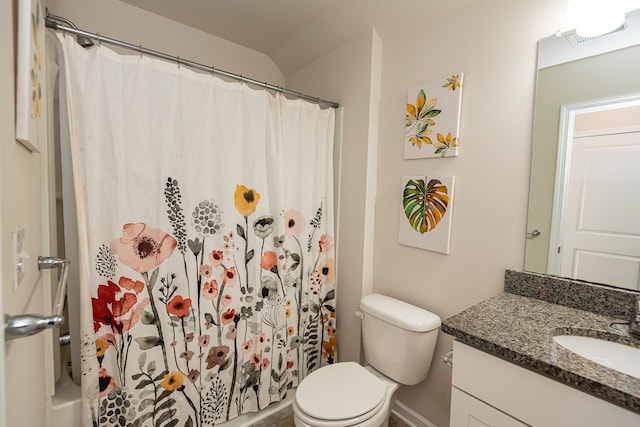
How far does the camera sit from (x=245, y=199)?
1530 millimetres

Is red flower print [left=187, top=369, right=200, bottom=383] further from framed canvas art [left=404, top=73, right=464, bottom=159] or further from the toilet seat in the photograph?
framed canvas art [left=404, top=73, right=464, bottom=159]

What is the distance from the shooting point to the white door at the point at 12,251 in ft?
1.69

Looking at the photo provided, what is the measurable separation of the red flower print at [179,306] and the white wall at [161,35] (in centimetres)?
155

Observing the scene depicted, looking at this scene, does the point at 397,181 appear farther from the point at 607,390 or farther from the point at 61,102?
the point at 61,102

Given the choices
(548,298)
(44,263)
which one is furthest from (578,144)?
(44,263)

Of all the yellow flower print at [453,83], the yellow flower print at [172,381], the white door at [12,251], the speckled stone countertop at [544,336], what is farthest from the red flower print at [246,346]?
the yellow flower print at [453,83]

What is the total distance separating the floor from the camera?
1670 mm

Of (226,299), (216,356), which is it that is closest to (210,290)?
(226,299)

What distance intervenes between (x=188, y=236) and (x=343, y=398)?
1.03m

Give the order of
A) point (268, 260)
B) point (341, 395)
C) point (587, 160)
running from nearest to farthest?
1. point (587, 160)
2. point (341, 395)
3. point (268, 260)

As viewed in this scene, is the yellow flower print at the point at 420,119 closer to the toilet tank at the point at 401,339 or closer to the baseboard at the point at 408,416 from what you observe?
the toilet tank at the point at 401,339

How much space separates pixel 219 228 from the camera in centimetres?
145

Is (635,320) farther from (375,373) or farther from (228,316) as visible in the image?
(228,316)

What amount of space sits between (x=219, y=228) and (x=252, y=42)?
148 cm
